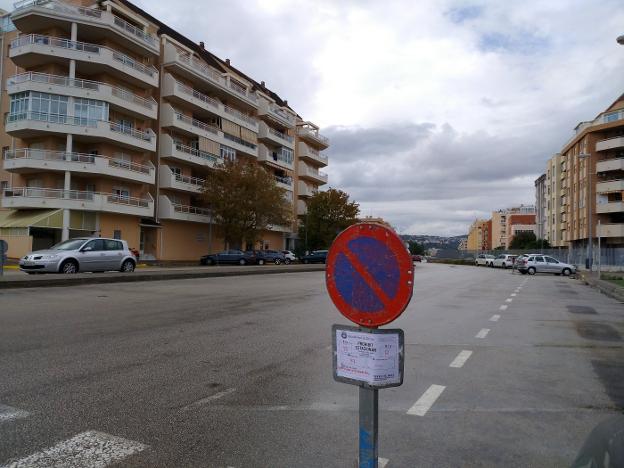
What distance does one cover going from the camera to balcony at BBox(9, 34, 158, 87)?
118 feet

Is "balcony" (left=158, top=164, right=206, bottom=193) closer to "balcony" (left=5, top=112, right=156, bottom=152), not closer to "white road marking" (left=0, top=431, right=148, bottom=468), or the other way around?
"balcony" (left=5, top=112, right=156, bottom=152)

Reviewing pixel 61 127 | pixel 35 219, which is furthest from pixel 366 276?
pixel 61 127

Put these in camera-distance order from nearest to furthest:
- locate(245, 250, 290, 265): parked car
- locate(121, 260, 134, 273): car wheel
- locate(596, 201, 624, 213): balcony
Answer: locate(121, 260, 134, 273): car wheel, locate(245, 250, 290, 265): parked car, locate(596, 201, 624, 213): balcony

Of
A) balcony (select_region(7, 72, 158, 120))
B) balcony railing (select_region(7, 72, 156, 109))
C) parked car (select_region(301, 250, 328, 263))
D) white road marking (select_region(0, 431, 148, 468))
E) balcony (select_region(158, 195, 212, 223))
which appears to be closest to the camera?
white road marking (select_region(0, 431, 148, 468))

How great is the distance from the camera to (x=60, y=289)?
1599 cm

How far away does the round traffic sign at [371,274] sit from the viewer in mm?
2707

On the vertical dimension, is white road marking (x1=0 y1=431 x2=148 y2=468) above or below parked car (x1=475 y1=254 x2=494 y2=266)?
below

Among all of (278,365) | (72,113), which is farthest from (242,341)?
(72,113)

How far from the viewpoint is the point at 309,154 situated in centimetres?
7494

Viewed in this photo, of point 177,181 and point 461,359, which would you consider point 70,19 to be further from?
point 461,359

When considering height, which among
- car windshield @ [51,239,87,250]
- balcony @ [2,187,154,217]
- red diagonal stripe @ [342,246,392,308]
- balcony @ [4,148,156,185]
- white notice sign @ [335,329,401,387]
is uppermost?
balcony @ [4,148,156,185]

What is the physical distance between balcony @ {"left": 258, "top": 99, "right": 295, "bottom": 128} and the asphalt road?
56039 mm

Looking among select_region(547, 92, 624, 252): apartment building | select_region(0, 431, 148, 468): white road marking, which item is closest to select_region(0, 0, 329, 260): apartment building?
select_region(0, 431, 148, 468): white road marking

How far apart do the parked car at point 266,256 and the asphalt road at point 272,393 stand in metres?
37.8
